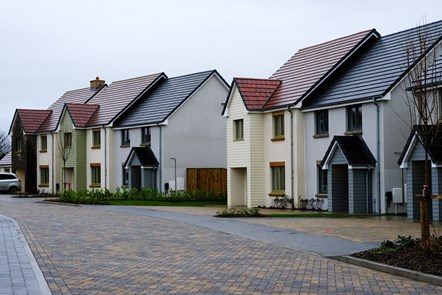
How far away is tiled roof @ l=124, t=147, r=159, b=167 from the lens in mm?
46281

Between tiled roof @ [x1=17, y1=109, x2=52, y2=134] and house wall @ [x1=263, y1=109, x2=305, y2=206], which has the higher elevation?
tiled roof @ [x1=17, y1=109, x2=52, y2=134]

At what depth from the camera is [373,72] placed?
110 ft

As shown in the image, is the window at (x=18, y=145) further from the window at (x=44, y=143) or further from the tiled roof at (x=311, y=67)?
the tiled roof at (x=311, y=67)

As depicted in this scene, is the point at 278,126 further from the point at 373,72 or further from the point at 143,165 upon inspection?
the point at 143,165

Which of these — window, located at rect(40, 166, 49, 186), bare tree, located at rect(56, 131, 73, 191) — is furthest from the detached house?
window, located at rect(40, 166, 49, 186)

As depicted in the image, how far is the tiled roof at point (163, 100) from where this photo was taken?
47.3 metres

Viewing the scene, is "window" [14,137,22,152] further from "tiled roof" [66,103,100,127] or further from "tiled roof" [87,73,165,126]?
"tiled roof" [66,103,100,127]

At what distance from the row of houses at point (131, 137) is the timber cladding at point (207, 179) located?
89cm

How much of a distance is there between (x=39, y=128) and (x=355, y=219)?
3838cm

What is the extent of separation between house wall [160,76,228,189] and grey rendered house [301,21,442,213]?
41.8 feet

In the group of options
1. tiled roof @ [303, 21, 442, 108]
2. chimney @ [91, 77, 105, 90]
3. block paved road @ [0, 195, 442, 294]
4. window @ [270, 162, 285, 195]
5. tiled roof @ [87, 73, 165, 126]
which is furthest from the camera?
chimney @ [91, 77, 105, 90]

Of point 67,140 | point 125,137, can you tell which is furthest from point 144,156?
point 67,140

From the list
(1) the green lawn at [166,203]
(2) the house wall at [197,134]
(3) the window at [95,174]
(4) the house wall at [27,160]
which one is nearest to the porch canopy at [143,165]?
(2) the house wall at [197,134]

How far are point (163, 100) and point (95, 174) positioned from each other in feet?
26.5
